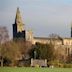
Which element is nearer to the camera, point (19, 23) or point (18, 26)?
point (19, 23)

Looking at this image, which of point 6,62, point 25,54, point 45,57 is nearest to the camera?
point 6,62

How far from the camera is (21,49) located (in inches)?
4424

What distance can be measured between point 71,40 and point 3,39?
380 ft

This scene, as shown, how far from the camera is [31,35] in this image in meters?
173

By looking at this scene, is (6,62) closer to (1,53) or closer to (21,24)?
(1,53)

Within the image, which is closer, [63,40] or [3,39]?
[3,39]

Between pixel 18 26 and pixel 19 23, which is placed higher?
pixel 19 23

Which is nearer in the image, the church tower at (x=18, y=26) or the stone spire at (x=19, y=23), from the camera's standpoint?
the church tower at (x=18, y=26)

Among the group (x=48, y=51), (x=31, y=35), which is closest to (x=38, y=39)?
(x=31, y=35)

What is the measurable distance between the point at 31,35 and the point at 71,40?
29.1 metres

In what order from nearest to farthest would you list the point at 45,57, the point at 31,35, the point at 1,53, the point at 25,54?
the point at 1,53 → the point at 45,57 → the point at 25,54 → the point at 31,35

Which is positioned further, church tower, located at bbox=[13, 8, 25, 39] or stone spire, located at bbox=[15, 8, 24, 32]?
stone spire, located at bbox=[15, 8, 24, 32]

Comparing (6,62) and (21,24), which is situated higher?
(21,24)

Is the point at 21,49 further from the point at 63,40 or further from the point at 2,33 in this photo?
the point at 63,40
